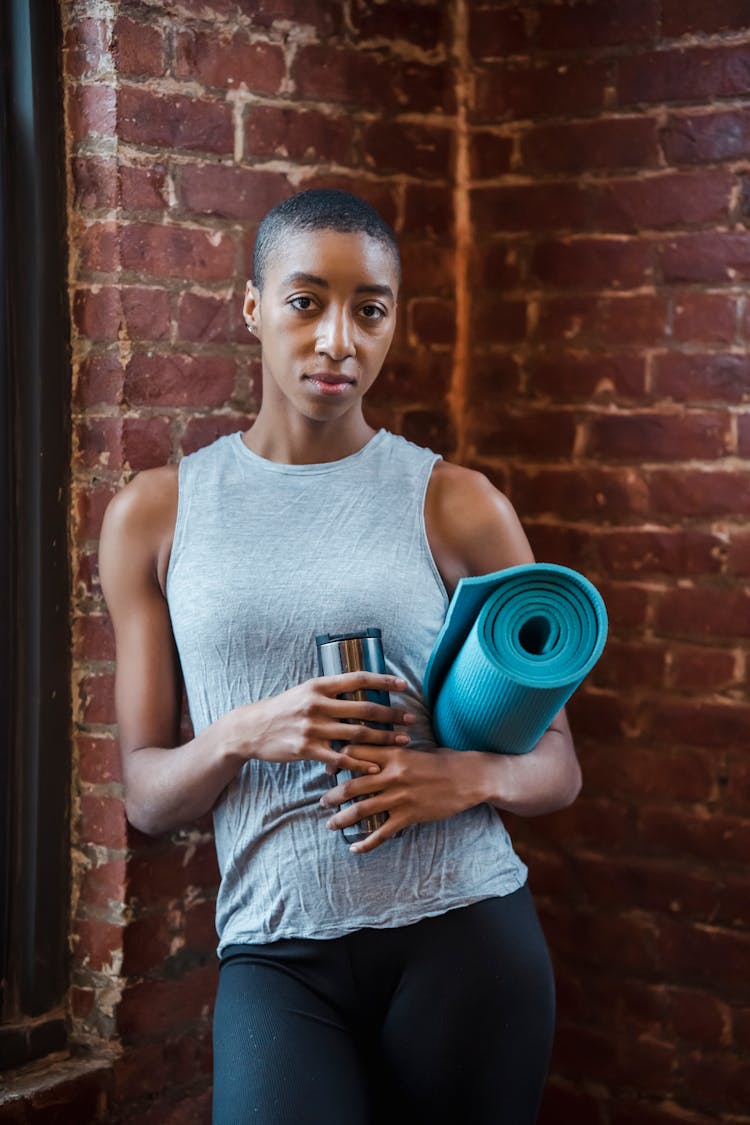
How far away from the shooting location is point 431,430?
102 inches

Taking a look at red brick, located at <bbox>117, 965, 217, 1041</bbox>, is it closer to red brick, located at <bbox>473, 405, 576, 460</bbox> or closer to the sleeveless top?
the sleeveless top

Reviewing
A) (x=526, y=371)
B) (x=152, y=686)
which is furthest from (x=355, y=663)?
(x=526, y=371)

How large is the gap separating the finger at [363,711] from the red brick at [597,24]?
1.44 meters

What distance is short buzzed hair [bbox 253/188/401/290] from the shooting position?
5.86 feet

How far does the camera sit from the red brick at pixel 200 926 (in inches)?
90.6

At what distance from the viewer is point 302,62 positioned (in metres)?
2.32

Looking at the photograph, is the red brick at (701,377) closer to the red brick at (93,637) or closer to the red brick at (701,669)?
the red brick at (701,669)

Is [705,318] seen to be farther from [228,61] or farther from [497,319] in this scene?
[228,61]

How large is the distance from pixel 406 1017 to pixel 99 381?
3.82 ft

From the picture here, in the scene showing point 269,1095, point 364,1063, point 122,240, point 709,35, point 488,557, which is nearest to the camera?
point 269,1095

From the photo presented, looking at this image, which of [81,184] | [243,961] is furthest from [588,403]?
[243,961]

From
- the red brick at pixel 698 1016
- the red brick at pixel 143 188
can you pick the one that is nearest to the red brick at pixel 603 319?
the red brick at pixel 143 188

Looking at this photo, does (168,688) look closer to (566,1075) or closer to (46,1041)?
(46,1041)

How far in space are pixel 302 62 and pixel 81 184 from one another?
0.49 m
